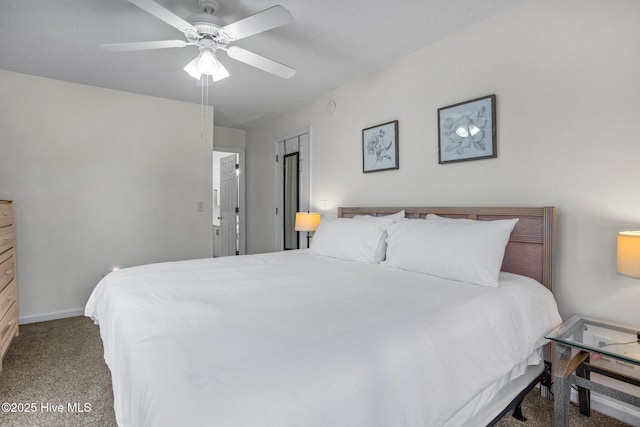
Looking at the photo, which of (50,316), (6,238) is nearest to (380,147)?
(6,238)

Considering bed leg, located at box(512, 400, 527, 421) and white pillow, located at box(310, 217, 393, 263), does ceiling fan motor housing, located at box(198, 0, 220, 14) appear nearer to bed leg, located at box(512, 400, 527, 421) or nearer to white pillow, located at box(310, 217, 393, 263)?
white pillow, located at box(310, 217, 393, 263)

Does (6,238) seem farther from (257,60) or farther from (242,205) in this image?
(242,205)

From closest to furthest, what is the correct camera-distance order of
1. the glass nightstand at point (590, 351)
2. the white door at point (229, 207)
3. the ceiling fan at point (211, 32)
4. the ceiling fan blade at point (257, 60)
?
the glass nightstand at point (590, 351) < the ceiling fan at point (211, 32) < the ceiling fan blade at point (257, 60) < the white door at point (229, 207)

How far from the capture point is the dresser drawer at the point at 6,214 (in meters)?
2.46

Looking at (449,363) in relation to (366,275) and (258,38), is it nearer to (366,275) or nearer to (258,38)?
(366,275)

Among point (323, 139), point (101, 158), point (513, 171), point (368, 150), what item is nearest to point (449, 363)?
point (513, 171)

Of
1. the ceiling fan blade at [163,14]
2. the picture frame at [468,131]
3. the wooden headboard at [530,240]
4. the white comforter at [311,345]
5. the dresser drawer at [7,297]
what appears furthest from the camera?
the dresser drawer at [7,297]

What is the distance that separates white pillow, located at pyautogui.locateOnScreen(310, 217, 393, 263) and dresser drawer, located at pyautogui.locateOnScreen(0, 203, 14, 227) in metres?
2.49

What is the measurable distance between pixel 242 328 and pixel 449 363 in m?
0.77

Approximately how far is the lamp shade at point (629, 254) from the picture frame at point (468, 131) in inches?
37.2

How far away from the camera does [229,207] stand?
19.3ft

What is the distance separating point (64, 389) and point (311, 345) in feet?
6.58

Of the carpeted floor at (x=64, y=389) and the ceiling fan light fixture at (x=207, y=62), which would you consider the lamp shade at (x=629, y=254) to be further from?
the ceiling fan light fixture at (x=207, y=62)

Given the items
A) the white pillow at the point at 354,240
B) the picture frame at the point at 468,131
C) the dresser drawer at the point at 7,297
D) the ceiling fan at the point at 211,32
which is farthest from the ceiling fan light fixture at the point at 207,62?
the dresser drawer at the point at 7,297
